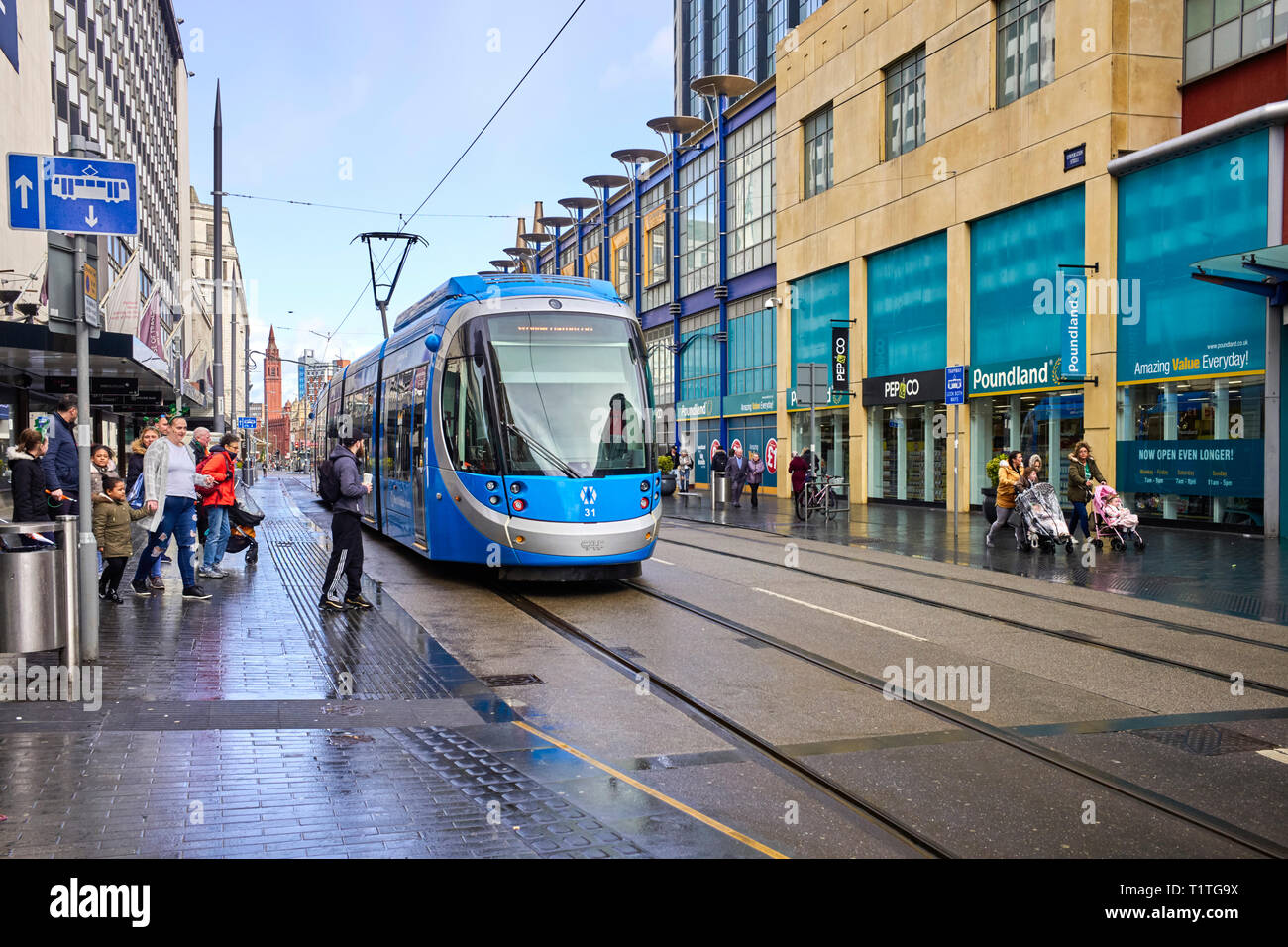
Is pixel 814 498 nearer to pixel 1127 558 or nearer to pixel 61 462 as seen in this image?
pixel 1127 558

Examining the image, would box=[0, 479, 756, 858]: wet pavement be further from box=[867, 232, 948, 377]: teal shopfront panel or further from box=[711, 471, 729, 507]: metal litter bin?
box=[867, 232, 948, 377]: teal shopfront panel

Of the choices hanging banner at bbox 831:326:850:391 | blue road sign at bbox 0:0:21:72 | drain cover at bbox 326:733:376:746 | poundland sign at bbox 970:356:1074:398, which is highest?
blue road sign at bbox 0:0:21:72

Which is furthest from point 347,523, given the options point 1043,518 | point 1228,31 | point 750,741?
point 1228,31

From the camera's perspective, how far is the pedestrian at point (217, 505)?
42.2ft

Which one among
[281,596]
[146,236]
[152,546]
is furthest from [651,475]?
[146,236]

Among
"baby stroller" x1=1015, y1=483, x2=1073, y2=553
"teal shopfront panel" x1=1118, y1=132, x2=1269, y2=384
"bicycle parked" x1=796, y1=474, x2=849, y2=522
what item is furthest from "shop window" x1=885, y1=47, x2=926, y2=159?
"baby stroller" x1=1015, y1=483, x2=1073, y2=553

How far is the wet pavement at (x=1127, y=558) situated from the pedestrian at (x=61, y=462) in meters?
11.1

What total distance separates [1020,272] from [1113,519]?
30.7ft

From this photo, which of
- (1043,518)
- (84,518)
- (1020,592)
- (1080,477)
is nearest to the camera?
(84,518)

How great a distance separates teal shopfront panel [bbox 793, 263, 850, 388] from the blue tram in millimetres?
21437

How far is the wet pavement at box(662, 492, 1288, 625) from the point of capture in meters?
12.1

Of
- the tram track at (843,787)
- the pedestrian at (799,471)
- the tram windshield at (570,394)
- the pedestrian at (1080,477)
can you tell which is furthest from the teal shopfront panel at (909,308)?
the tram track at (843,787)

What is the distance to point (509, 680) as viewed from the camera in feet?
25.2
